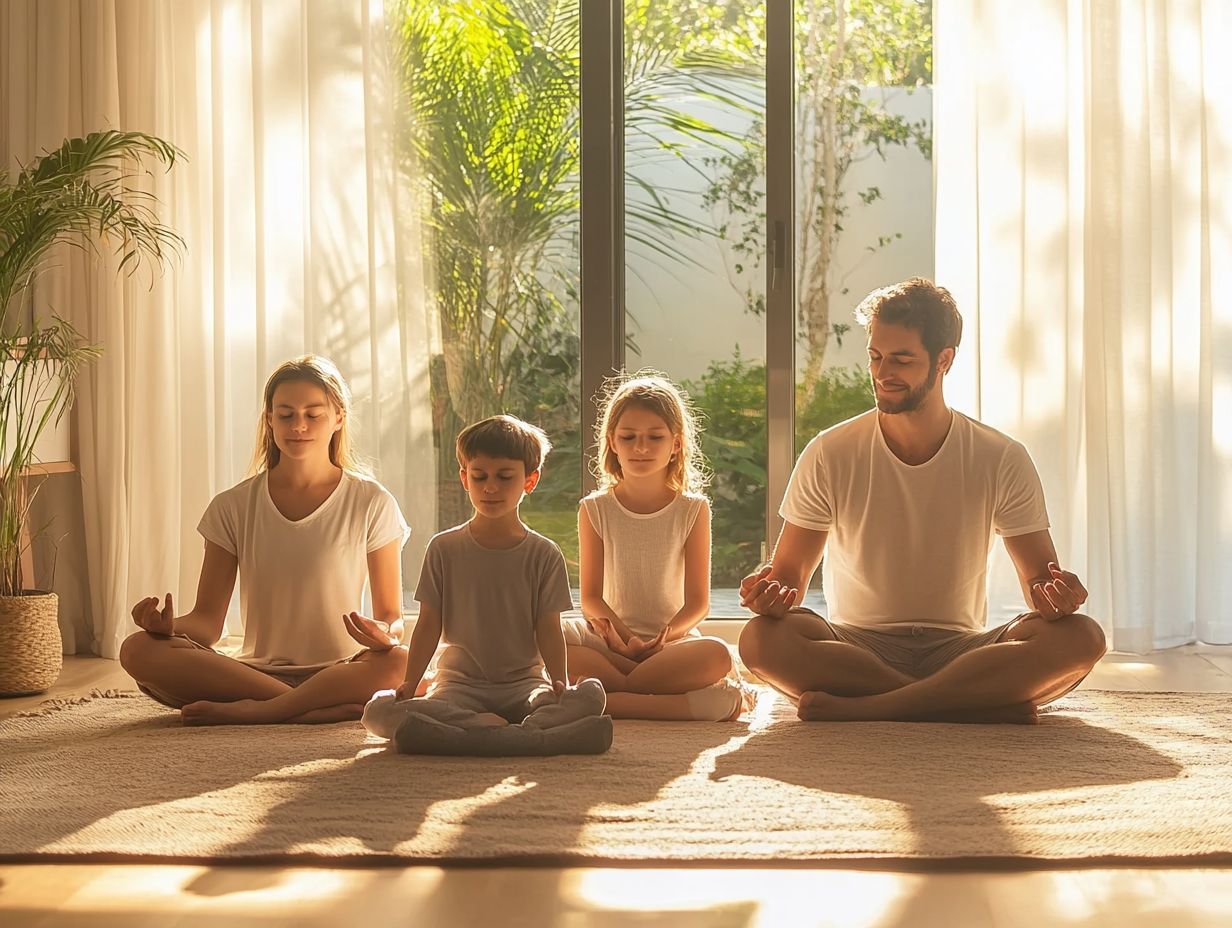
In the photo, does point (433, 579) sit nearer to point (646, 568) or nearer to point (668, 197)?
point (646, 568)

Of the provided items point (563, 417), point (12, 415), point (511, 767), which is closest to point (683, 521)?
point (511, 767)

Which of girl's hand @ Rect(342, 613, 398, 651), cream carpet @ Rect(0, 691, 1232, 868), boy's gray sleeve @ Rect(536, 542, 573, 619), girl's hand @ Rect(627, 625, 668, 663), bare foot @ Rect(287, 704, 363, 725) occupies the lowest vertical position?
cream carpet @ Rect(0, 691, 1232, 868)

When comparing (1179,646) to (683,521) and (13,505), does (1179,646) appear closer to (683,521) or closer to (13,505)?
(683,521)

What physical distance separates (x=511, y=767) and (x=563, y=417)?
5.98ft

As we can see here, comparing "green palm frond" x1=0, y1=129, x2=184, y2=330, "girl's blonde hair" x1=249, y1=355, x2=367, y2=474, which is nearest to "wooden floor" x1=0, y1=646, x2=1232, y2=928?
"girl's blonde hair" x1=249, y1=355, x2=367, y2=474

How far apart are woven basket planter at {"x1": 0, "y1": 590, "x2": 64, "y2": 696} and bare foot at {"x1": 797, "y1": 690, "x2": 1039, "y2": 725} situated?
1.83 meters

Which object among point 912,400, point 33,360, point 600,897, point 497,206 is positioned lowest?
point 600,897

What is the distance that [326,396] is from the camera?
10.2ft

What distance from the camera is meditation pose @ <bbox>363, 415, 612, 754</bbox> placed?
2.73 m

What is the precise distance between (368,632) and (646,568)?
640 mm

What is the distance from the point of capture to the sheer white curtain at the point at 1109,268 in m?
3.70

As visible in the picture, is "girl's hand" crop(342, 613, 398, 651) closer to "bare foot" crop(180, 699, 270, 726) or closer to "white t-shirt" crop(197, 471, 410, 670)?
"white t-shirt" crop(197, 471, 410, 670)

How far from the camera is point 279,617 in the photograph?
3.08 meters

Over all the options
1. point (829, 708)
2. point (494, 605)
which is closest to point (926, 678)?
point (829, 708)
